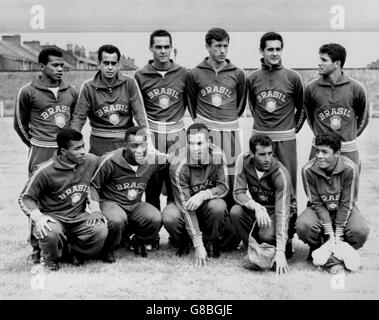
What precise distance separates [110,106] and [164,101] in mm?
588

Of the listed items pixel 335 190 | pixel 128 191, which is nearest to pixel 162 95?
pixel 128 191

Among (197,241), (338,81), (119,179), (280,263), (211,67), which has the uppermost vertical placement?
(211,67)

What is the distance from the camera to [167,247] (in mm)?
5363

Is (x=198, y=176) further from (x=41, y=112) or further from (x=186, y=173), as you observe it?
(x=41, y=112)

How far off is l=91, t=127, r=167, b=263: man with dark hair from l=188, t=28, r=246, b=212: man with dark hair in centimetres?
80

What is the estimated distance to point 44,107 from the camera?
5.22 metres

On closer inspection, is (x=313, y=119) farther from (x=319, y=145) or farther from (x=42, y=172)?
(x=42, y=172)

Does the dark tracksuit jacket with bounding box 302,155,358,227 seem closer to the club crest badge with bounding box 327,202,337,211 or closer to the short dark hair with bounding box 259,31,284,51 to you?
the club crest badge with bounding box 327,202,337,211

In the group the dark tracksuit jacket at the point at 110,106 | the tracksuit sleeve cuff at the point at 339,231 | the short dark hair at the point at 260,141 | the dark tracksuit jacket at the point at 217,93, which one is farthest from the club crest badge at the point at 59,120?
the tracksuit sleeve cuff at the point at 339,231

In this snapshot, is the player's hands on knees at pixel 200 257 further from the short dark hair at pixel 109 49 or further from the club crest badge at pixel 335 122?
the short dark hair at pixel 109 49

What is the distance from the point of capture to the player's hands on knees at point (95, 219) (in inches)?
186

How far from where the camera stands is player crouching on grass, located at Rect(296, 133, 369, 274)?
464cm

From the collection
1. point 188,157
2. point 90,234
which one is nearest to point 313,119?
point 188,157

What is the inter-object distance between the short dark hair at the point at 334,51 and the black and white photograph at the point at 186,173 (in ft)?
0.04
